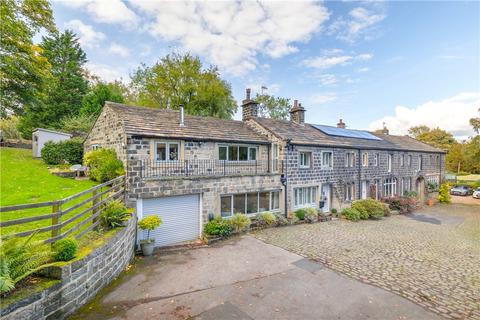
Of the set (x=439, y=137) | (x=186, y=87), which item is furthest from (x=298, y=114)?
(x=439, y=137)

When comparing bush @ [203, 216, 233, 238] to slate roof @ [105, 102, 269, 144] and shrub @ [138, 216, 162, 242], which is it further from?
slate roof @ [105, 102, 269, 144]

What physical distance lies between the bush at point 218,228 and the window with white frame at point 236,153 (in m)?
4.08

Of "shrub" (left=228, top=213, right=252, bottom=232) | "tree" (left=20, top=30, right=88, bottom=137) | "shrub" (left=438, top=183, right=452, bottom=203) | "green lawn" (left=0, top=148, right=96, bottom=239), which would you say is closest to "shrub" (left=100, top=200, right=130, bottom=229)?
"green lawn" (left=0, top=148, right=96, bottom=239)

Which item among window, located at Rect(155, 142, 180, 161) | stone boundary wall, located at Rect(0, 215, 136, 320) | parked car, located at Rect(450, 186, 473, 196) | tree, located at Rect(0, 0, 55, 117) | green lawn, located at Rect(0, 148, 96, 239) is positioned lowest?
parked car, located at Rect(450, 186, 473, 196)

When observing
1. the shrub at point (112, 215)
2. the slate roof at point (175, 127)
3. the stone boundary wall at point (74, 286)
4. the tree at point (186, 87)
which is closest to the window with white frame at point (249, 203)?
the slate roof at point (175, 127)

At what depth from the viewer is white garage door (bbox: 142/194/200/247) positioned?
10719mm

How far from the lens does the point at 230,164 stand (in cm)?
1465

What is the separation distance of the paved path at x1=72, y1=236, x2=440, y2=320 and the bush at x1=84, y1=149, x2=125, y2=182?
5.07m

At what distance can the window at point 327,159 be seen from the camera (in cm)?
1780

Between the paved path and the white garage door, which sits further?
the white garage door

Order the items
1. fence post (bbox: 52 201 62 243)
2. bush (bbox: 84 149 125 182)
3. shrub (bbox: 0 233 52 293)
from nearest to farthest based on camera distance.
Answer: shrub (bbox: 0 233 52 293) → fence post (bbox: 52 201 62 243) → bush (bbox: 84 149 125 182)

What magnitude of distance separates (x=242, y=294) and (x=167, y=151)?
27.3 ft

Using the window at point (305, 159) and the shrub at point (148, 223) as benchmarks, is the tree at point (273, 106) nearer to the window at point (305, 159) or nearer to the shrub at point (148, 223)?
the window at point (305, 159)

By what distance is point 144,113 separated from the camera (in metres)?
13.9
